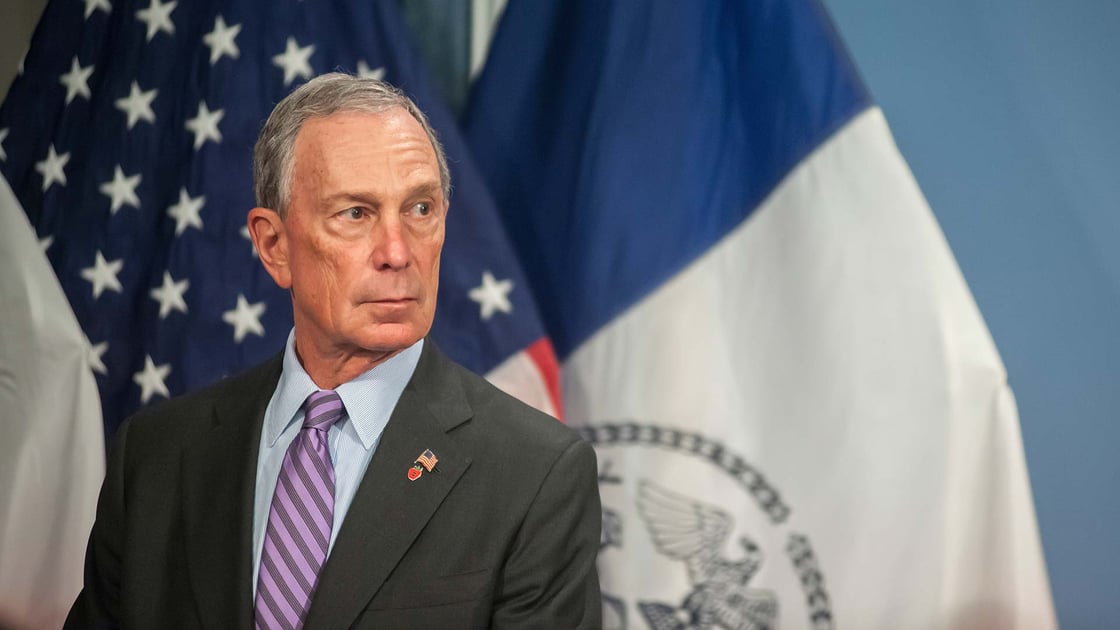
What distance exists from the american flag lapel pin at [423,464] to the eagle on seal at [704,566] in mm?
1029

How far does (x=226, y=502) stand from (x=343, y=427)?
153 mm

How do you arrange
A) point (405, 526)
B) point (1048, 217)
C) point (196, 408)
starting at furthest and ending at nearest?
point (1048, 217)
point (196, 408)
point (405, 526)

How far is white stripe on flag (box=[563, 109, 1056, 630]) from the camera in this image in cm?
199

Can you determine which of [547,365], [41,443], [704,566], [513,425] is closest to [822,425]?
[704,566]

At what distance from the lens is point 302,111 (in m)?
1.20

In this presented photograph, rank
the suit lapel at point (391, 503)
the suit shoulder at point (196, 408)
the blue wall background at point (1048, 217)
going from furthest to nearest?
1. the blue wall background at point (1048, 217)
2. the suit shoulder at point (196, 408)
3. the suit lapel at point (391, 503)

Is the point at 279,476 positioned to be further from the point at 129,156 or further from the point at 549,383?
the point at 129,156

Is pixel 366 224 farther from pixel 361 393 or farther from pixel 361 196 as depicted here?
pixel 361 393

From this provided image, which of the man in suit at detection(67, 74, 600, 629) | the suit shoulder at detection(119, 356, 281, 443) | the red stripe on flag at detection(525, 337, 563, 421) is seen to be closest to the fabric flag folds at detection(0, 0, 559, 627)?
the red stripe on flag at detection(525, 337, 563, 421)

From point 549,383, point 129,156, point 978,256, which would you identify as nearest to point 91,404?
point 129,156

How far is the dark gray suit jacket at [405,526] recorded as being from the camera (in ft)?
3.71

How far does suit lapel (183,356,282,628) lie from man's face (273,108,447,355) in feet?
0.56

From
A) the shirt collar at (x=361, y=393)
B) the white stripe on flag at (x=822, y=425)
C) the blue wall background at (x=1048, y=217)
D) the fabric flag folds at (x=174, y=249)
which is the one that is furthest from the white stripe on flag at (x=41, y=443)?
the blue wall background at (x=1048, y=217)

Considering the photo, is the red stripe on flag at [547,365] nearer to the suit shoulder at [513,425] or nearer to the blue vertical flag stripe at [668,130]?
the blue vertical flag stripe at [668,130]
